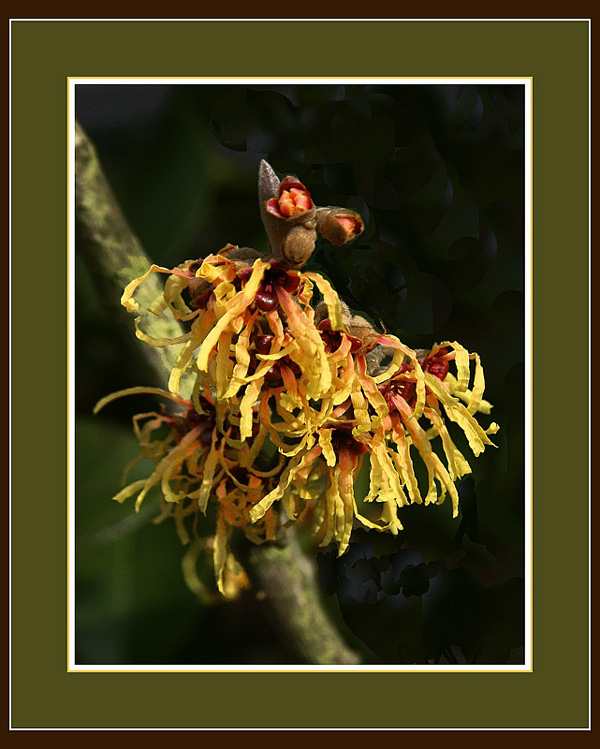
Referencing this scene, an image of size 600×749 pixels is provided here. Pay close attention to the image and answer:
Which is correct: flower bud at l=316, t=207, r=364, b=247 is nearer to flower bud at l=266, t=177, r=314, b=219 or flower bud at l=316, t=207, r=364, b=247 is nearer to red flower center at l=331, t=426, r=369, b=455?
flower bud at l=266, t=177, r=314, b=219

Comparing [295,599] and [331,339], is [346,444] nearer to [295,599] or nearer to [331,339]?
[331,339]

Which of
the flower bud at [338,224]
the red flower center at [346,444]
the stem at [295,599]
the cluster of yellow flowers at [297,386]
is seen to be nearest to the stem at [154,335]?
the stem at [295,599]

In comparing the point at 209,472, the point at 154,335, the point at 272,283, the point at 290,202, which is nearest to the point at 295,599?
the point at 209,472

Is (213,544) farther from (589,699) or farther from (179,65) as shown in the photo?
(179,65)

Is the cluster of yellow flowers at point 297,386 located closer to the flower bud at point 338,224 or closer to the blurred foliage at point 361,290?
the flower bud at point 338,224

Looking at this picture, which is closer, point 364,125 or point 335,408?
point 335,408

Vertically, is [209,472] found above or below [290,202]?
below

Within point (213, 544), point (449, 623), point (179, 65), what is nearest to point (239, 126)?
point (179, 65)
